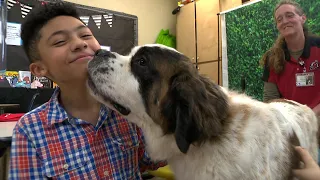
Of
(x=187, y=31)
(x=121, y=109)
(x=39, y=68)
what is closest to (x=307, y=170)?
(x=121, y=109)

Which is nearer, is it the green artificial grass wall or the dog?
the dog

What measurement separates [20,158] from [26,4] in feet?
10.6

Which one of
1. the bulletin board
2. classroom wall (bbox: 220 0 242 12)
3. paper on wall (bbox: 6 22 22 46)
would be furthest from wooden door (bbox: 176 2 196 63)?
paper on wall (bbox: 6 22 22 46)

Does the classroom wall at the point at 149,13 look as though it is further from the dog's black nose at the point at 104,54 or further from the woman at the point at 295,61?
the dog's black nose at the point at 104,54

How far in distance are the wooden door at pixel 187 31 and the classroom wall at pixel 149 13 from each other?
333 millimetres

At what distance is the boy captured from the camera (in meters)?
1.30

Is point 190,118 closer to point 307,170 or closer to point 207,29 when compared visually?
point 307,170

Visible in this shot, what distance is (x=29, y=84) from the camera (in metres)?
3.74

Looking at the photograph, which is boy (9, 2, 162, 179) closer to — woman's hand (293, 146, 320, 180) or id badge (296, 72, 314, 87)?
woman's hand (293, 146, 320, 180)

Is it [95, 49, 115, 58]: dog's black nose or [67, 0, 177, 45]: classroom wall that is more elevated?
[67, 0, 177, 45]: classroom wall

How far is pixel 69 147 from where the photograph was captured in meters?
1.35

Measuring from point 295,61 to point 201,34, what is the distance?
2.58 metres

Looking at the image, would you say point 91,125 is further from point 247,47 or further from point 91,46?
point 247,47

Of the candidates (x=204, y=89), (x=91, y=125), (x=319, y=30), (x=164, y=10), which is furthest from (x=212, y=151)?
(x=164, y=10)
